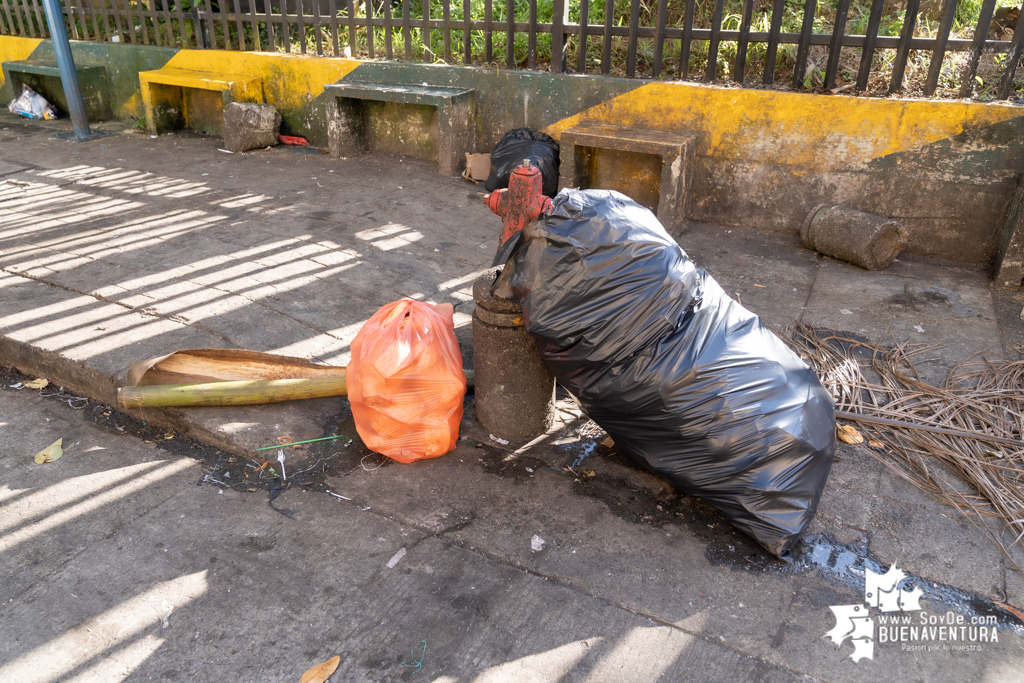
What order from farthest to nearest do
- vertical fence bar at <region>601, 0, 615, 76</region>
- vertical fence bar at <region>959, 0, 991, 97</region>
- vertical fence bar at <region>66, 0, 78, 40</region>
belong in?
vertical fence bar at <region>66, 0, 78, 40</region> → vertical fence bar at <region>601, 0, 615, 76</region> → vertical fence bar at <region>959, 0, 991, 97</region>

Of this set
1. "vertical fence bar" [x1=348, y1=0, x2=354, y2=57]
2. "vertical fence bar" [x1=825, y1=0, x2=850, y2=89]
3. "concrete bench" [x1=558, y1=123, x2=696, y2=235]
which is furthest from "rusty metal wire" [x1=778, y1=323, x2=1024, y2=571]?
"vertical fence bar" [x1=348, y1=0, x2=354, y2=57]

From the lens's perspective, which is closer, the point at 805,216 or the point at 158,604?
the point at 158,604

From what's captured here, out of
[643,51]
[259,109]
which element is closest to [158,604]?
[643,51]

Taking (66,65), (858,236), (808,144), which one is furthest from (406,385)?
(66,65)

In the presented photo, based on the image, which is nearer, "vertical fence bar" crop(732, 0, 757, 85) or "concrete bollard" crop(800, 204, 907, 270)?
"concrete bollard" crop(800, 204, 907, 270)

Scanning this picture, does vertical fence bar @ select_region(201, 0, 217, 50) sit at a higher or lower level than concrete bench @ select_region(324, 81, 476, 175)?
higher

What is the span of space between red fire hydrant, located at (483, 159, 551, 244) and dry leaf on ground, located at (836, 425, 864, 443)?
61.8 inches

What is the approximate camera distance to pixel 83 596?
206cm

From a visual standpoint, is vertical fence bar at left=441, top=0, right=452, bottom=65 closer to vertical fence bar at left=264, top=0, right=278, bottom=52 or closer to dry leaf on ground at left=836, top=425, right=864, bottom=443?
vertical fence bar at left=264, top=0, right=278, bottom=52

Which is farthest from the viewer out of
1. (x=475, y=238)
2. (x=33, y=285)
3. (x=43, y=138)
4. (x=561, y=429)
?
(x=43, y=138)

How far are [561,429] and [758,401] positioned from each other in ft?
3.10

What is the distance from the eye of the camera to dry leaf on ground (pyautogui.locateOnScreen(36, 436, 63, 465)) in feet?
8.80

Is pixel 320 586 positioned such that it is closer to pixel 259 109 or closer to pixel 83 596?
pixel 83 596

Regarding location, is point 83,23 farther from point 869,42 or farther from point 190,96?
point 869,42
